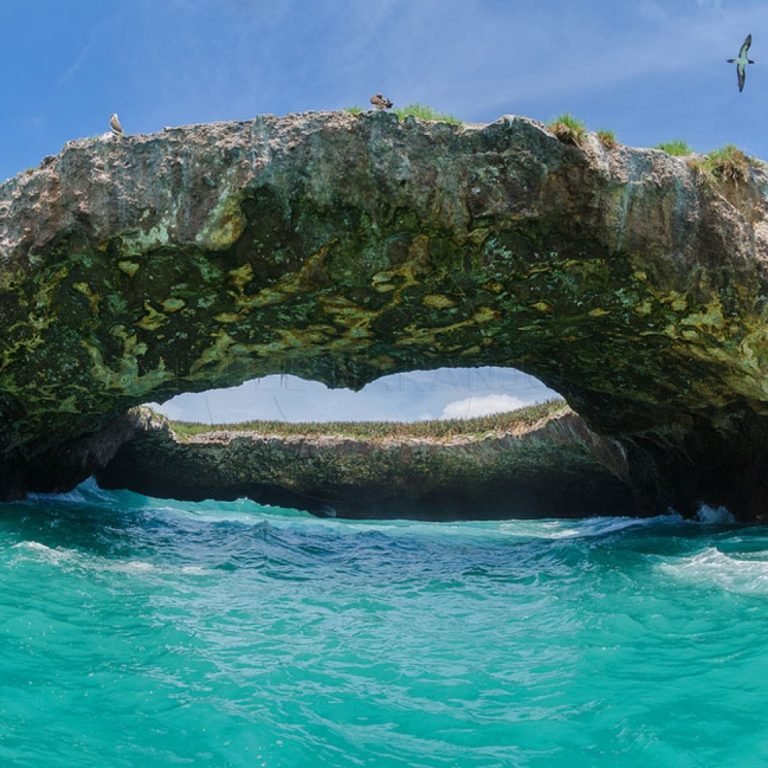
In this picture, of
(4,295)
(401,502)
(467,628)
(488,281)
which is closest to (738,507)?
(488,281)

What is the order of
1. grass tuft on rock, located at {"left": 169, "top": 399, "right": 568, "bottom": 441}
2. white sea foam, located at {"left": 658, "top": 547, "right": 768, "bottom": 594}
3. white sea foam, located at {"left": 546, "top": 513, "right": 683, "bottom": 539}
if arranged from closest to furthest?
white sea foam, located at {"left": 658, "top": 547, "right": 768, "bottom": 594} → white sea foam, located at {"left": 546, "top": 513, "right": 683, "bottom": 539} → grass tuft on rock, located at {"left": 169, "top": 399, "right": 568, "bottom": 441}

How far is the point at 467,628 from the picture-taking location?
763 centimetres

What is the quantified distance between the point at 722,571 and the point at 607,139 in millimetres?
6159

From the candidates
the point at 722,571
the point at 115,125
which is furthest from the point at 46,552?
the point at 722,571

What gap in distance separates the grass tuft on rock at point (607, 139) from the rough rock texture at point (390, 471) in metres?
Answer: 10.9

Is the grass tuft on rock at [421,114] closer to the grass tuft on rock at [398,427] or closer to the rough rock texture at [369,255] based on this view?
the rough rock texture at [369,255]

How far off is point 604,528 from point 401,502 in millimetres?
8258

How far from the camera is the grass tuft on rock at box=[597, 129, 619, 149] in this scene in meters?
9.95

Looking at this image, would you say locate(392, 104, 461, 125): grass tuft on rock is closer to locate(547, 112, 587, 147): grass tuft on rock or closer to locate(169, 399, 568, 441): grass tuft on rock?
locate(547, 112, 587, 147): grass tuft on rock

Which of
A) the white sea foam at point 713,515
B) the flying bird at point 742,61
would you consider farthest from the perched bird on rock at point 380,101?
the white sea foam at point 713,515

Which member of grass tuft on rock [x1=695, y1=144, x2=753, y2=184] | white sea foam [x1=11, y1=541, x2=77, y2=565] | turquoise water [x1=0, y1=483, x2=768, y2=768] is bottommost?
turquoise water [x1=0, y1=483, x2=768, y2=768]

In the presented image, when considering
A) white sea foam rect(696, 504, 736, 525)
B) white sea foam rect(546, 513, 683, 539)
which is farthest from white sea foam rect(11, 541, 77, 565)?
white sea foam rect(696, 504, 736, 525)

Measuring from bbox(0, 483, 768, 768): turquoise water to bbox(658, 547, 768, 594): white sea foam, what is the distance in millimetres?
51

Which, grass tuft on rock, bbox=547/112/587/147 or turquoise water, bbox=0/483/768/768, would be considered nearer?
turquoise water, bbox=0/483/768/768
